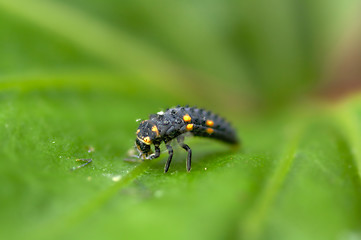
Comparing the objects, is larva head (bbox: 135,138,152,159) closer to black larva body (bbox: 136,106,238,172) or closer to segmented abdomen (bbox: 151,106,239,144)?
black larva body (bbox: 136,106,238,172)

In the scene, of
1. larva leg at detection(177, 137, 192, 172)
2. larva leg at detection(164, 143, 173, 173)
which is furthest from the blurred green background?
larva leg at detection(164, 143, 173, 173)

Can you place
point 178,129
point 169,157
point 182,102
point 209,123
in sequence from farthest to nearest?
point 182,102 → point 209,123 → point 178,129 → point 169,157

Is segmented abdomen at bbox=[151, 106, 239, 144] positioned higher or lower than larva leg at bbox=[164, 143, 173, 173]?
higher

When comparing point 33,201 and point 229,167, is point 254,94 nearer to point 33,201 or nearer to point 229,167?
point 229,167

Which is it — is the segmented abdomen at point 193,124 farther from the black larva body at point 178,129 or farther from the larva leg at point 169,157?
the larva leg at point 169,157

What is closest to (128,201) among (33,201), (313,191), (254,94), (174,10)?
(33,201)

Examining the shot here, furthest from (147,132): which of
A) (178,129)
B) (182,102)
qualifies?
(182,102)

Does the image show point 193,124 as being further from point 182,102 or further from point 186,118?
point 182,102
